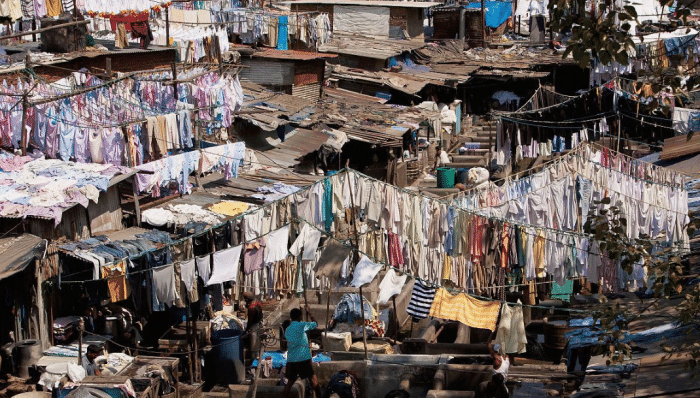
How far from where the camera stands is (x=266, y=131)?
82.5 ft

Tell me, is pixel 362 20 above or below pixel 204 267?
above

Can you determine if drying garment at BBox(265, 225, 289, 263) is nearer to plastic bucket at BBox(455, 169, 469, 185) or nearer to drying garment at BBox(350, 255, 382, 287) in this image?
drying garment at BBox(350, 255, 382, 287)

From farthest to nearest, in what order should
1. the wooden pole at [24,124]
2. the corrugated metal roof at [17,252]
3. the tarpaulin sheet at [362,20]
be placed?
1. the tarpaulin sheet at [362,20]
2. the wooden pole at [24,124]
3. the corrugated metal roof at [17,252]

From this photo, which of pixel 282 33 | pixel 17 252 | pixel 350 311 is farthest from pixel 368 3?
pixel 17 252

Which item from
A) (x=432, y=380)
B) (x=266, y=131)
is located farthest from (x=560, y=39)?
(x=432, y=380)

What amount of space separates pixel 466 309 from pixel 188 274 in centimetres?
397

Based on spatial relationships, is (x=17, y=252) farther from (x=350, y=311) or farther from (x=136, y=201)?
(x=350, y=311)

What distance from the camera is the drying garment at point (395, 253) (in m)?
15.7

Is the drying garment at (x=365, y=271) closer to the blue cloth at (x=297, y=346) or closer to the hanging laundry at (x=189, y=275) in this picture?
the blue cloth at (x=297, y=346)

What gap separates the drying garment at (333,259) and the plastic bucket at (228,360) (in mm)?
1765

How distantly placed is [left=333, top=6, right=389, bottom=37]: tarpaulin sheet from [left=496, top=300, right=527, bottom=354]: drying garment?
2842 centimetres

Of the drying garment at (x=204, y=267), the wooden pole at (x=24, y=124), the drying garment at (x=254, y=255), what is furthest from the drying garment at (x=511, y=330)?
the wooden pole at (x=24, y=124)

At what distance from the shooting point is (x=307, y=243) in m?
14.6

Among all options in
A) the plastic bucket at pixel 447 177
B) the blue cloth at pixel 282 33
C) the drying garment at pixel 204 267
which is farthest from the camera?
the blue cloth at pixel 282 33
